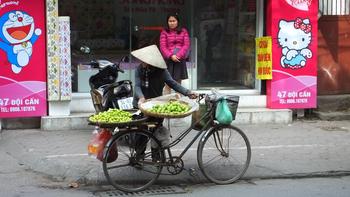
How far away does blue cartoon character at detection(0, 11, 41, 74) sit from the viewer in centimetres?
953

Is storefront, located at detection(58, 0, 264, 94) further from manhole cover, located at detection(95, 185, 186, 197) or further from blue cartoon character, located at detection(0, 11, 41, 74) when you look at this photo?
manhole cover, located at detection(95, 185, 186, 197)

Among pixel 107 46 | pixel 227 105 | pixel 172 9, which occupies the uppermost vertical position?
pixel 172 9

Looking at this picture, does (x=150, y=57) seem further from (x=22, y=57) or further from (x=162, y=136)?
(x=22, y=57)

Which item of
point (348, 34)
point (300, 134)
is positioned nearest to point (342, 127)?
point (300, 134)

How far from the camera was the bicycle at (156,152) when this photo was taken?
22.2ft

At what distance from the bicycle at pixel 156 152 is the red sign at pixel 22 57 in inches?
132

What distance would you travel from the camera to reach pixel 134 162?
690 cm

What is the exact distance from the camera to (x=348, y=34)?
11.4 metres

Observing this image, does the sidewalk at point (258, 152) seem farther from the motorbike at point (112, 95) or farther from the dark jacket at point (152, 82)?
the dark jacket at point (152, 82)

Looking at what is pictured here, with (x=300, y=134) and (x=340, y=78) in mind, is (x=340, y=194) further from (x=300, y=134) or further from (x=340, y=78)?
(x=340, y=78)

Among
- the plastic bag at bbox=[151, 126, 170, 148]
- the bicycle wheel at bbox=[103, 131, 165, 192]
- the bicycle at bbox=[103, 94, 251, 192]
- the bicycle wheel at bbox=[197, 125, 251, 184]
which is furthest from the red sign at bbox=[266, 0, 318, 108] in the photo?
the bicycle wheel at bbox=[103, 131, 165, 192]

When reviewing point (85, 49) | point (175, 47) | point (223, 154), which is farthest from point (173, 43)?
point (223, 154)

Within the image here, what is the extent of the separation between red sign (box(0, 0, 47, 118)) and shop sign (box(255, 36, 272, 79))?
12.9 feet

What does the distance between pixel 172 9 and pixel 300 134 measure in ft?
11.0
